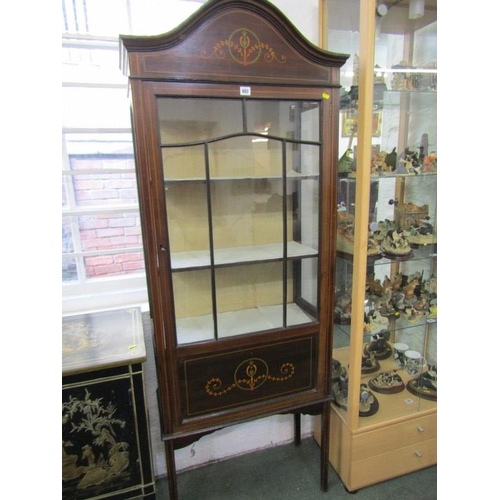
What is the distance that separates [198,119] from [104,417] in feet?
3.73

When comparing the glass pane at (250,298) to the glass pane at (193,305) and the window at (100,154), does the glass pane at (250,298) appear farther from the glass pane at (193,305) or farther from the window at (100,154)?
the window at (100,154)

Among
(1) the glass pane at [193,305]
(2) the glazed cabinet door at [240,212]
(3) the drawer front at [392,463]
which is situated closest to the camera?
(2) the glazed cabinet door at [240,212]

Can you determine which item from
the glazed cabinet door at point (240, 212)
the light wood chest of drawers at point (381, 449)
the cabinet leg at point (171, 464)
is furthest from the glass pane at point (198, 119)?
the light wood chest of drawers at point (381, 449)

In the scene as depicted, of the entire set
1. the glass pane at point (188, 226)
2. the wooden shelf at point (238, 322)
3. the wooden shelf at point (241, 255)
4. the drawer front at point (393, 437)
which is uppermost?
the glass pane at point (188, 226)

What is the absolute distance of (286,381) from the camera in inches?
54.6

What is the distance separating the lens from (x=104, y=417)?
1.27 metres

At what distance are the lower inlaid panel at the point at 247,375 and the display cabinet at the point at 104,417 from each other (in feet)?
0.67

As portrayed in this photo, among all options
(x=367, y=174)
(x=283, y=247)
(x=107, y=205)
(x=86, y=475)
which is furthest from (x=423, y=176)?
(x=86, y=475)

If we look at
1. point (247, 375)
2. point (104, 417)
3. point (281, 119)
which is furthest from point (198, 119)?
point (104, 417)

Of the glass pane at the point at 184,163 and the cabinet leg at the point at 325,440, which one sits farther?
the cabinet leg at the point at 325,440

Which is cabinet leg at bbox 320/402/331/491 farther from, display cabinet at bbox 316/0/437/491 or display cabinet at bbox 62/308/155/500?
display cabinet at bbox 62/308/155/500

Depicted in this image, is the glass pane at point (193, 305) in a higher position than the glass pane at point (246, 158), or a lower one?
lower

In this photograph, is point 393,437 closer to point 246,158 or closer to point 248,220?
point 248,220

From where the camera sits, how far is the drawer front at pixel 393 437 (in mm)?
1547
